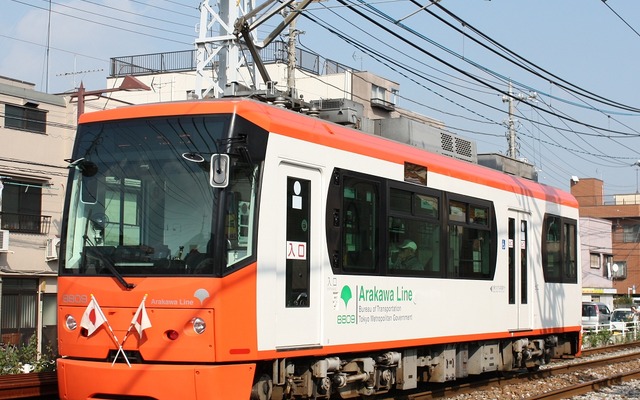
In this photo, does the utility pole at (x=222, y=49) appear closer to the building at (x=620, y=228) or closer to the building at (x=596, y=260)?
the building at (x=596, y=260)

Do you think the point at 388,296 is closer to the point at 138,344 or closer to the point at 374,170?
the point at 374,170

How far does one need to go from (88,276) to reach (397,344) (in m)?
4.07

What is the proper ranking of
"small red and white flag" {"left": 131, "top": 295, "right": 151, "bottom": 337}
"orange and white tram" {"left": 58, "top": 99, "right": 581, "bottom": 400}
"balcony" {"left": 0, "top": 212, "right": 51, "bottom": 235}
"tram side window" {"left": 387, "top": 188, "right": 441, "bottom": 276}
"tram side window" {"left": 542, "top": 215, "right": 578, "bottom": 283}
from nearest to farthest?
"orange and white tram" {"left": 58, "top": 99, "right": 581, "bottom": 400} → "small red and white flag" {"left": 131, "top": 295, "right": 151, "bottom": 337} → "tram side window" {"left": 387, "top": 188, "right": 441, "bottom": 276} → "tram side window" {"left": 542, "top": 215, "right": 578, "bottom": 283} → "balcony" {"left": 0, "top": 212, "right": 51, "bottom": 235}

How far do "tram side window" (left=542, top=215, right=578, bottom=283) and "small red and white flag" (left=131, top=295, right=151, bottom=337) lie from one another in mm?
9359

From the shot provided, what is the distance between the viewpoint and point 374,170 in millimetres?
11133

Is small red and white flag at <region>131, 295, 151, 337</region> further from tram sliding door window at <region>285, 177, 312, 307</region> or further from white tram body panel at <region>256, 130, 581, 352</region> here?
tram sliding door window at <region>285, 177, 312, 307</region>

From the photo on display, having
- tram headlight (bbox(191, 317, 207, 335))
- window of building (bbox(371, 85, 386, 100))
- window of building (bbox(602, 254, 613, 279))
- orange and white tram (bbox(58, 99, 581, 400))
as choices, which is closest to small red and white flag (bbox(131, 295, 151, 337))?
orange and white tram (bbox(58, 99, 581, 400))

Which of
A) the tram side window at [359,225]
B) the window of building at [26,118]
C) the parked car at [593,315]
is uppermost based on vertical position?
the window of building at [26,118]

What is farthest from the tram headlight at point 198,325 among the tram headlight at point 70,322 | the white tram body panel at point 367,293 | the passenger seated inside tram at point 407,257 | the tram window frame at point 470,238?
the tram window frame at point 470,238

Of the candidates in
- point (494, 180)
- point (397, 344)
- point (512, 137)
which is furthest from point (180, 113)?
point (512, 137)

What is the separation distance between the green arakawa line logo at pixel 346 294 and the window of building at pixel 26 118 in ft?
71.3

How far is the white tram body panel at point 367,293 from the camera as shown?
9172 mm

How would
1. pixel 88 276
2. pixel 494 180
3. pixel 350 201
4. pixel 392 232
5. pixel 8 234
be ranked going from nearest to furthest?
pixel 88 276
pixel 350 201
pixel 392 232
pixel 494 180
pixel 8 234

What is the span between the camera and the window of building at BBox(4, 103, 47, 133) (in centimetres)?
2945
